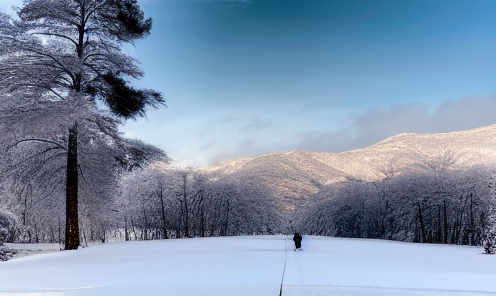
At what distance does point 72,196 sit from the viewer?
14234 millimetres

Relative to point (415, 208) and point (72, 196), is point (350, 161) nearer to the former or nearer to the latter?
point (415, 208)

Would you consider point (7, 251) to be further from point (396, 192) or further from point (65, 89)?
point (396, 192)

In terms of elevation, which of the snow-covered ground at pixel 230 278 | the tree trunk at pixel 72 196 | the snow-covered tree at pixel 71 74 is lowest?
the snow-covered ground at pixel 230 278

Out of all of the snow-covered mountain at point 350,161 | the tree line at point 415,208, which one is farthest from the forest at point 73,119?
the snow-covered mountain at point 350,161

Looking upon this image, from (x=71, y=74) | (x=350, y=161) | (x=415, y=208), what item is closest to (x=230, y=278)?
(x=71, y=74)

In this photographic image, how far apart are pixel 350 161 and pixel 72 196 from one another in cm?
4285

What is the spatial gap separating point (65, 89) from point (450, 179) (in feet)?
75.0

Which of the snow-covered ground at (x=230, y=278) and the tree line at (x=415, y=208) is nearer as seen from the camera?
the snow-covered ground at (x=230, y=278)

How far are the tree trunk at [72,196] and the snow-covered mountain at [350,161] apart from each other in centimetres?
2061

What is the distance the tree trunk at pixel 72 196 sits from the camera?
46.2 ft

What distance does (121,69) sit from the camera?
15.6m

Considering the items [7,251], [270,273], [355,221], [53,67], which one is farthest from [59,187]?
[355,221]

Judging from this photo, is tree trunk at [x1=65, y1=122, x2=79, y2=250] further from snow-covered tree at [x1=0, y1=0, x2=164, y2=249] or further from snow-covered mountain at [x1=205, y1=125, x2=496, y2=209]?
snow-covered mountain at [x1=205, y1=125, x2=496, y2=209]

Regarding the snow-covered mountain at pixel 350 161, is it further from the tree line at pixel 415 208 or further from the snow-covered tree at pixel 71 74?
the snow-covered tree at pixel 71 74
